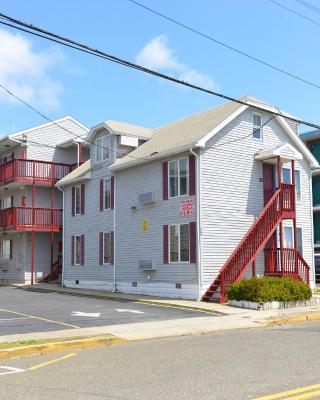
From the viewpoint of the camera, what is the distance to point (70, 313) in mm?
17156

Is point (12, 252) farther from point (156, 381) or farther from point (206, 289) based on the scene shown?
point (156, 381)

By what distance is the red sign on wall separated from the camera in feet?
71.0

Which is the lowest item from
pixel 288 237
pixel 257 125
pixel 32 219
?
pixel 288 237

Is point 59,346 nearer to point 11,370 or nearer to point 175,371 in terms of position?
point 11,370

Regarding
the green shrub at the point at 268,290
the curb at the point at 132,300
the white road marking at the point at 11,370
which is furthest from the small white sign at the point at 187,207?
the white road marking at the point at 11,370

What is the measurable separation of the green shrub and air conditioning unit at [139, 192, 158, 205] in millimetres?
5684

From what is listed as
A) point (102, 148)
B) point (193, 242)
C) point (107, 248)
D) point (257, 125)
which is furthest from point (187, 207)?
point (102, 148)

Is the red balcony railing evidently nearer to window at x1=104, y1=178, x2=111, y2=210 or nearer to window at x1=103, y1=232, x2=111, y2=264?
window at x1=103, y1=232, x2=111, y2=264

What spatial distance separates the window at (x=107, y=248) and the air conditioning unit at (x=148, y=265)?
3271mm

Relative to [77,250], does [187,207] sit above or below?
above

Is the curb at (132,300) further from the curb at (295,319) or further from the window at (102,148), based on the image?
the window at (102,148)

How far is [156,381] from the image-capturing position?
7703 millimetres

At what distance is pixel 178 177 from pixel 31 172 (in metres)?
12.9

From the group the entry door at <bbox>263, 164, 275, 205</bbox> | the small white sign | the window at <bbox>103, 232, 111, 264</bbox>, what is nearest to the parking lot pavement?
the small white sign
